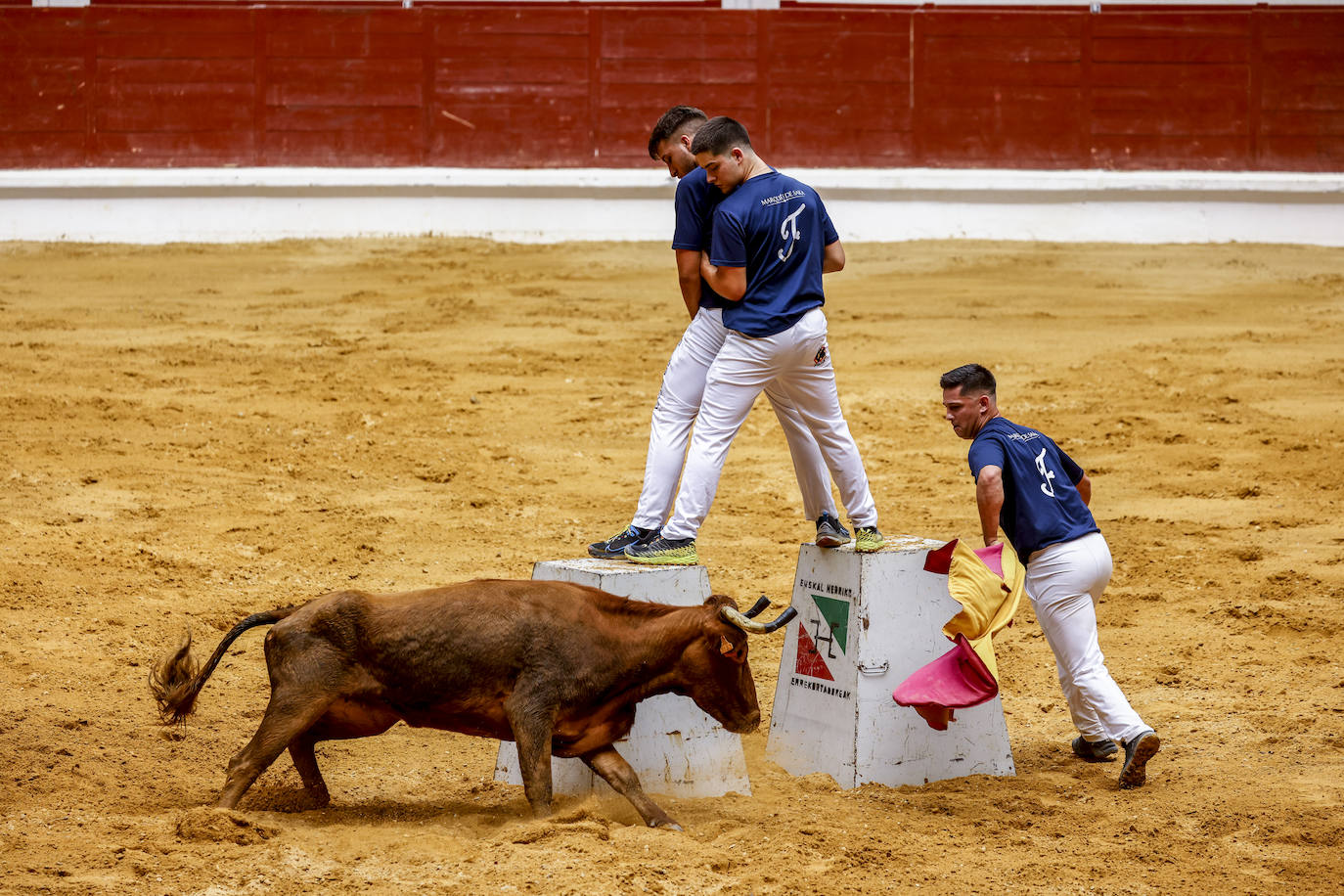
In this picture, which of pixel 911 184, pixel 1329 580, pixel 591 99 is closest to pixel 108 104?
pixel 591 99

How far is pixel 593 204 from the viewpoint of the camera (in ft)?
46.2

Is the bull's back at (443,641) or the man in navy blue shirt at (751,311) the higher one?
the man in navy blue shirt at (751,311)

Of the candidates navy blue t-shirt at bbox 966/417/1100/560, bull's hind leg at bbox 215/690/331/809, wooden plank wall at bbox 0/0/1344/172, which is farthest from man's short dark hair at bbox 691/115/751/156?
wooden plank wall at bbox 0/0/1344/172

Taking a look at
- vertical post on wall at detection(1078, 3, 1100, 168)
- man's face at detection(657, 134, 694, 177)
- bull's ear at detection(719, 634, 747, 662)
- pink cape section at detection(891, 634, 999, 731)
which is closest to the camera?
bull's ear at detection(719, 634, 747, 662)

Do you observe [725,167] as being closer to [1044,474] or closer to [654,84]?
[1044,474]

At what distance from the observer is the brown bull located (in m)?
4.27

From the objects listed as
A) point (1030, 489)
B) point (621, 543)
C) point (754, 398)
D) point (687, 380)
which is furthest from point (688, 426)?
point (1030, 489)

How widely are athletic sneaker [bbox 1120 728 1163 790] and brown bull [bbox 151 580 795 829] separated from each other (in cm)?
125

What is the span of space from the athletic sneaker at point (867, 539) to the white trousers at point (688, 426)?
4.9 inches

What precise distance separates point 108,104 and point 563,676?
11.8m

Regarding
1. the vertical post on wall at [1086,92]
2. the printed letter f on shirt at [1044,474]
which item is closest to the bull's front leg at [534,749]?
the printed letter f on shirt at [1044,474]

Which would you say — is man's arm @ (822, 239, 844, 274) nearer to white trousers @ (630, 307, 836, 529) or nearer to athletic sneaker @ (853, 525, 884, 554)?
white trousers @ (630, 307, 836, 529)

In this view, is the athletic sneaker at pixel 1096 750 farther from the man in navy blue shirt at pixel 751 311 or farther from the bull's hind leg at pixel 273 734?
the bull's hind leg at pixel 273 734

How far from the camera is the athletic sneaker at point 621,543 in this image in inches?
198
